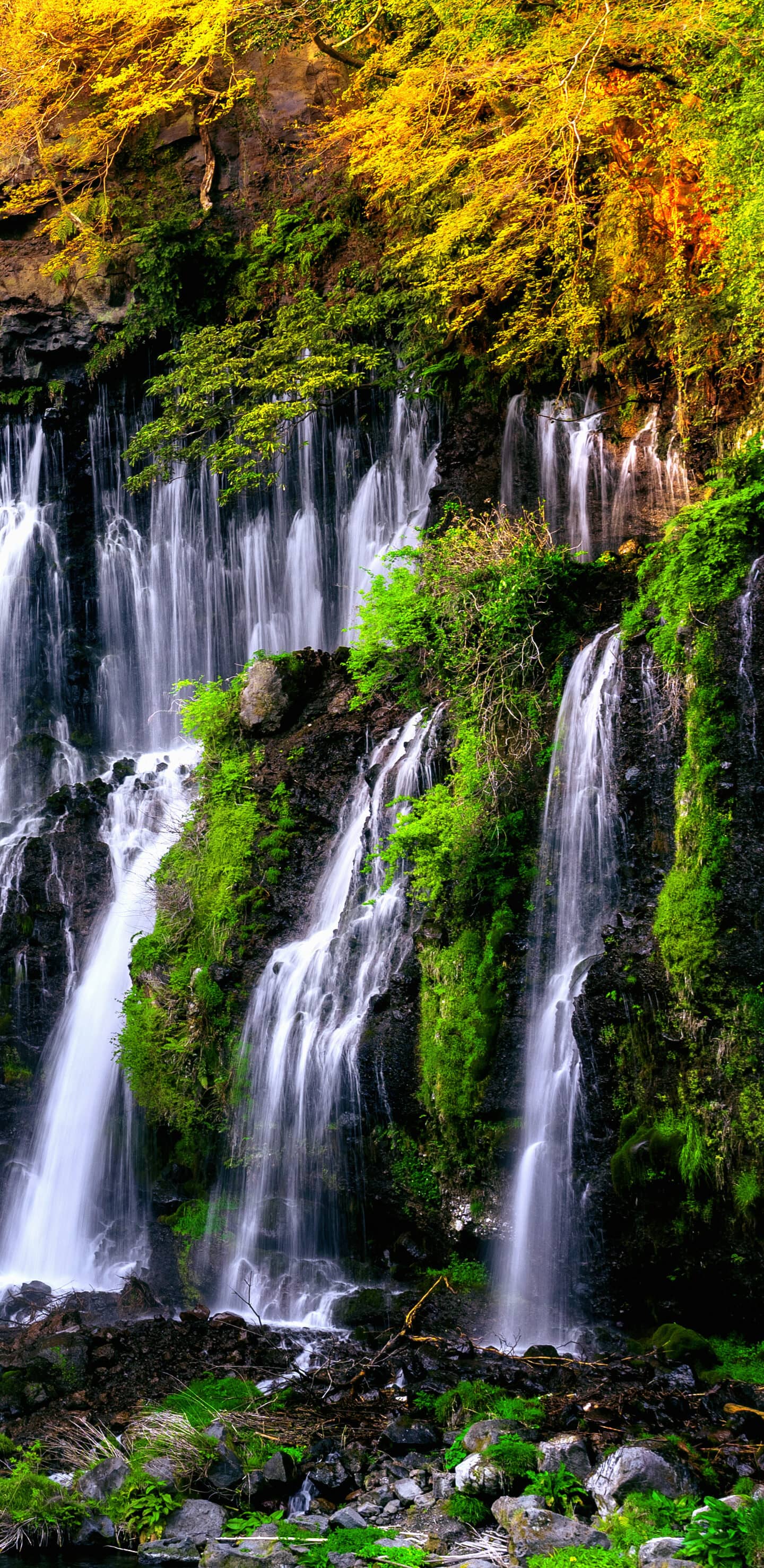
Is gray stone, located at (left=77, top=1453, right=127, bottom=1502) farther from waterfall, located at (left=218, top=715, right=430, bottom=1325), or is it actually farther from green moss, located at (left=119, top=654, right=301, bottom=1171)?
green moss, located at (left=119, top=654, right=301, bottom=1171)

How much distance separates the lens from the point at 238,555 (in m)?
18.8

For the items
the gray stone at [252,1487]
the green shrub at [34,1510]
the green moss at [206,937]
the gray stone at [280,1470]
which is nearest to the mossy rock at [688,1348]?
the gray stone at [280,1470]

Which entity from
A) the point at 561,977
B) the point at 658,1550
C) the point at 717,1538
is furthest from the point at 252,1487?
the point at 561,977

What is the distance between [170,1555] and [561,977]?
16.0ft

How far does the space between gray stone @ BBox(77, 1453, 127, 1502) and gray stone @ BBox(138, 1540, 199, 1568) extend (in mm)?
485

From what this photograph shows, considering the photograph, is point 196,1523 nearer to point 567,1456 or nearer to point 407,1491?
point 407,1491

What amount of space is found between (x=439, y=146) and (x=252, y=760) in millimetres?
8443

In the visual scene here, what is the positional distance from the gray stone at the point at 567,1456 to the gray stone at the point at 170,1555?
6.06 ft

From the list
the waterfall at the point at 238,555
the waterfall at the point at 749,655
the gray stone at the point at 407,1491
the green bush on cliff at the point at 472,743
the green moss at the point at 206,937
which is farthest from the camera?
the waterfall at the point at 238,555

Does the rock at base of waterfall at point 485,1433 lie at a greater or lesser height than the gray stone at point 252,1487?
greater

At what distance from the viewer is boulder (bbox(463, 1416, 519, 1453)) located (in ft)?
20.5

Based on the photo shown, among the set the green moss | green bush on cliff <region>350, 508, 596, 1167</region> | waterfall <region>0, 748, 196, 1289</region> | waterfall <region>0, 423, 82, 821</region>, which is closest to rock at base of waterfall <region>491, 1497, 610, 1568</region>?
green bush on cliff <region>350, 508, 596, 1167</region>

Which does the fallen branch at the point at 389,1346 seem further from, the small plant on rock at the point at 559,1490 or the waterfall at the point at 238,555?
the waterfall at the point at 238,555

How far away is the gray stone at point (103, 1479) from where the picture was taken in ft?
21.0
